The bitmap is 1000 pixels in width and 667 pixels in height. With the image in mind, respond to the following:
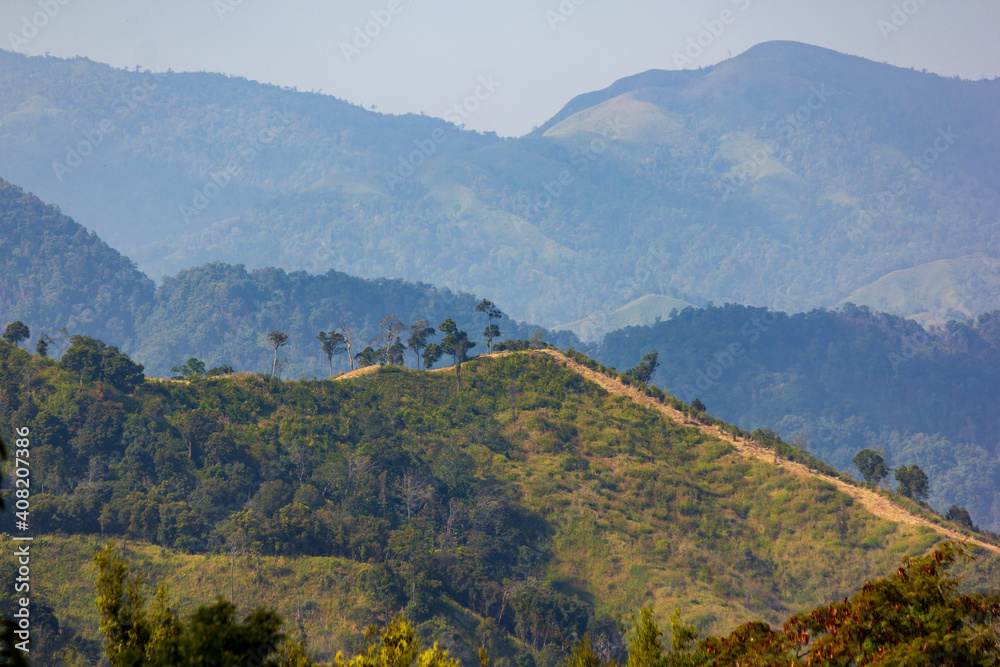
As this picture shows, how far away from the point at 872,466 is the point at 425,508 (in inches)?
1557

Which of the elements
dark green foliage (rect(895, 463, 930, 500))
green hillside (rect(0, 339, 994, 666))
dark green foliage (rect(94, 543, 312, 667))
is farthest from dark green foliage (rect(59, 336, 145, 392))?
dark green foliage (rect(895, 463, 930, 500))

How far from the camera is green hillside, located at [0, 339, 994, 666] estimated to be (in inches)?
2004

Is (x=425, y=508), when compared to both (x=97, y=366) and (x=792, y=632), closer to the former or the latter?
(x=97, y=366)

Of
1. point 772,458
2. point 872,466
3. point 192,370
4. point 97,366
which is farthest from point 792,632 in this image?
point 192,370

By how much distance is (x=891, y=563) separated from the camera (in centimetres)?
5547

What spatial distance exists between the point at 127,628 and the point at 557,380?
64.4 metres

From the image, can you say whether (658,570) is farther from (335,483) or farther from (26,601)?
(26,601)

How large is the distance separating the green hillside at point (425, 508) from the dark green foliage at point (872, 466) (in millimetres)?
6288

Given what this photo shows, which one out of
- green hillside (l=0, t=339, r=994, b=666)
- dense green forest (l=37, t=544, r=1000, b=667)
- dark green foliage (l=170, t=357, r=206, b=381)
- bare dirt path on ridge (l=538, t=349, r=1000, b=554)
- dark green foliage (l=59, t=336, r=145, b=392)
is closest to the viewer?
dense green forest (l=37, t=544, r=1000, b=667)

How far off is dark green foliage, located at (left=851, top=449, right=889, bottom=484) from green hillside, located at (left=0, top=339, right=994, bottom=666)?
6288 millimetres

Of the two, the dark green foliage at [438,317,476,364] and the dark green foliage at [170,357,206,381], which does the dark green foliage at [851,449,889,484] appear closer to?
the dark green foliage at [438,317,476,364]

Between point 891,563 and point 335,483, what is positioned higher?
point 335,483

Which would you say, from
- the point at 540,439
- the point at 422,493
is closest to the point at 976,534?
the point at 540,439

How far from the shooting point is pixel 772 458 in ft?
231
